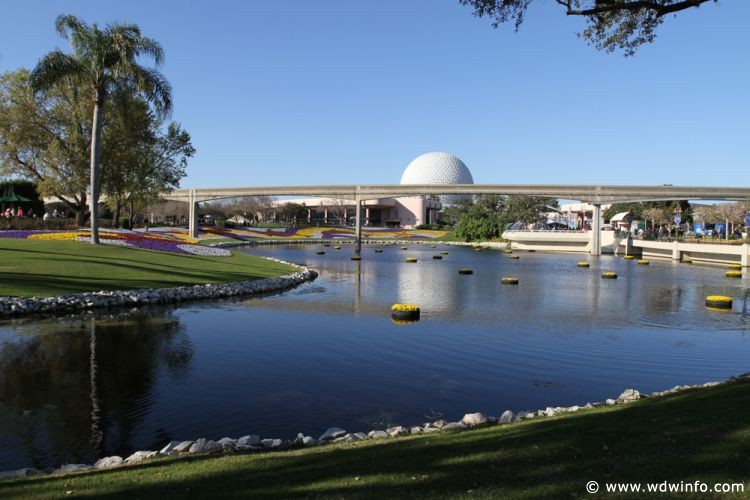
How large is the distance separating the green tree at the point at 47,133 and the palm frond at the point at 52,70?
39.0 feet

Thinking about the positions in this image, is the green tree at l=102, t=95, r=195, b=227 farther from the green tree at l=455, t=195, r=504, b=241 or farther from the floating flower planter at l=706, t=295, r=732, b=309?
the green tree at l=455, t=195, r=504, b=241

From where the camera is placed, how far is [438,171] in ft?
506

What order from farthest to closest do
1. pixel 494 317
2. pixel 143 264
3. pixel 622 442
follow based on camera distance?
pixel 143 264
pixel 494 317
pixel 622 442

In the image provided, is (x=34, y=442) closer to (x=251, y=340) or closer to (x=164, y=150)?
(x=251, y=340)

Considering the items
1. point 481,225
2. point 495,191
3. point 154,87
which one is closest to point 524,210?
point 481,225

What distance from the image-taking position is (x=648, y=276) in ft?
137

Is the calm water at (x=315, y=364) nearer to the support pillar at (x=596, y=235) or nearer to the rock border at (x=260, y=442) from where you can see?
the rock border at (x=260, y=442)

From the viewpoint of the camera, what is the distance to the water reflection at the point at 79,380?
8.60 meters

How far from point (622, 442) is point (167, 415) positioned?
7.47 metres

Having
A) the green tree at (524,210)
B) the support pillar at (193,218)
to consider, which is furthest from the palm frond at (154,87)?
the green tree at (524,210)

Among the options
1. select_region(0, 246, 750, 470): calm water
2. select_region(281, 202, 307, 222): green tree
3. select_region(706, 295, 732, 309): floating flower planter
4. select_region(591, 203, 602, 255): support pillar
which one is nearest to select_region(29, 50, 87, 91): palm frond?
select_region(0, 246, 750, 470): calm water

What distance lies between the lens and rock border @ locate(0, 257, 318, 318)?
62.3ft

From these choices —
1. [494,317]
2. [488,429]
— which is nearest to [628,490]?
[488,429]

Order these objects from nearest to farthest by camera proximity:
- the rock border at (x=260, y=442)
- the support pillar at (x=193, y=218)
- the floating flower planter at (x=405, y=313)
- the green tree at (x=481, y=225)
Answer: the rock border at (x=260, y=442) → the floating flower planter at (x=405, y=313) → the support pillar at (x=193, y=218) → the green tree at (x=481, y=225)
